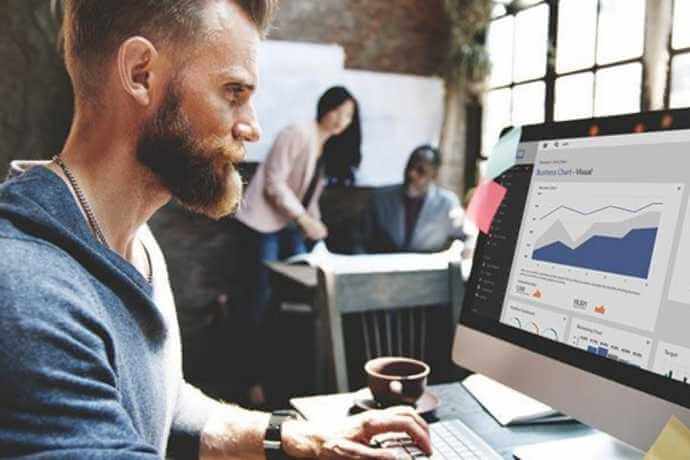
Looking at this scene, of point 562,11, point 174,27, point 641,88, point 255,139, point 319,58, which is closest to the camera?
point 174,27

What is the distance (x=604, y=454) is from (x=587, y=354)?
19cm

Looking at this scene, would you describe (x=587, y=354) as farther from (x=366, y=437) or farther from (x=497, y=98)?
(x=497, y=98)

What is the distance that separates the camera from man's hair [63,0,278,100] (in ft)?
2.72

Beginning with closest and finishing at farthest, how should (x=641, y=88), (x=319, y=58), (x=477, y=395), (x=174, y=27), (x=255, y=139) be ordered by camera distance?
(x=174, y=27) → (x=255, y=139) → (x=477, y=395) → (x=641, y=88) → (x=319, y=58)

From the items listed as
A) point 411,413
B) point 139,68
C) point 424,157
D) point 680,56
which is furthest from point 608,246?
point 424,157

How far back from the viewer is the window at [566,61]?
2920 millimetres

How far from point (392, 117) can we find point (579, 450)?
11.5 feet

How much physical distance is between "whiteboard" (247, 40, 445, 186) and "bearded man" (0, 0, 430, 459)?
286cm

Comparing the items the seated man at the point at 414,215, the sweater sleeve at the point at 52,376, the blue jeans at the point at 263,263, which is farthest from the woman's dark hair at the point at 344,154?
the sweater sleeve at the point at 52,376

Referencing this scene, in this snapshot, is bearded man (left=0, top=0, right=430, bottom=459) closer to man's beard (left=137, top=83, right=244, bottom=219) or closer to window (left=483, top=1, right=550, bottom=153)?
man's beard (left=137, top=83, right=244, bottom=219)

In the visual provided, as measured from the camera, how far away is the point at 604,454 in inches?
34.1

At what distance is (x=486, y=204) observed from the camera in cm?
99

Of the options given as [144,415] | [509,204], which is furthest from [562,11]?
[144,415]

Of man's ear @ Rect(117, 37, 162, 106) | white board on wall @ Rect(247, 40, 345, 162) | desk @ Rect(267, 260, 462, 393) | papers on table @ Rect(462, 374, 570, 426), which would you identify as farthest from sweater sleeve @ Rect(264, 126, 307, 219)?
man's ear @ Rect(117, 37, 162, 106)
